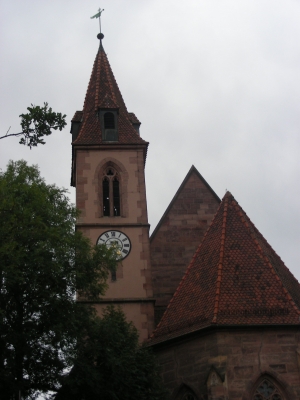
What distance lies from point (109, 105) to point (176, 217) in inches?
213

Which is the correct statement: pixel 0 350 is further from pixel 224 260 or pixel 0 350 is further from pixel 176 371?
pixel 224 260

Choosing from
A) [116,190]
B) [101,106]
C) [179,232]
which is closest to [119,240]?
[116,190]

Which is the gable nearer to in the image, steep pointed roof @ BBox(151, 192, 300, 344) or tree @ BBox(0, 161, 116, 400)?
steep pointed roof @ BBox(151, 192, 300, 344)

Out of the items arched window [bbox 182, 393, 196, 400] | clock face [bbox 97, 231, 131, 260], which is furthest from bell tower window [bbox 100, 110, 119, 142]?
arched window [bbox 182, 393, 196, 400]

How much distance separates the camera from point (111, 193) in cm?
2909

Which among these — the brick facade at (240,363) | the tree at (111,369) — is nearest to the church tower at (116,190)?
the brick facade at (240,363)

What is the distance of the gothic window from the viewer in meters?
20.4

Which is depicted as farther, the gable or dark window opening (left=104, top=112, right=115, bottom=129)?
dark window opening (left=104, top=112, right=115, bottom=129)

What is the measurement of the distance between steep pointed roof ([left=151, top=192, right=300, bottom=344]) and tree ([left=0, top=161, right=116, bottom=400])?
12.3 feet

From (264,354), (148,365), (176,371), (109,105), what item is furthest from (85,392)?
(109,105)

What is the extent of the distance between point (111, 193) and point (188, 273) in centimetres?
606

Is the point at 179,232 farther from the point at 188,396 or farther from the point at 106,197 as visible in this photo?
the point at 188,396

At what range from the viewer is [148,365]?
20.8 m

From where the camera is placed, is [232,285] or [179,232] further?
[179,232]
